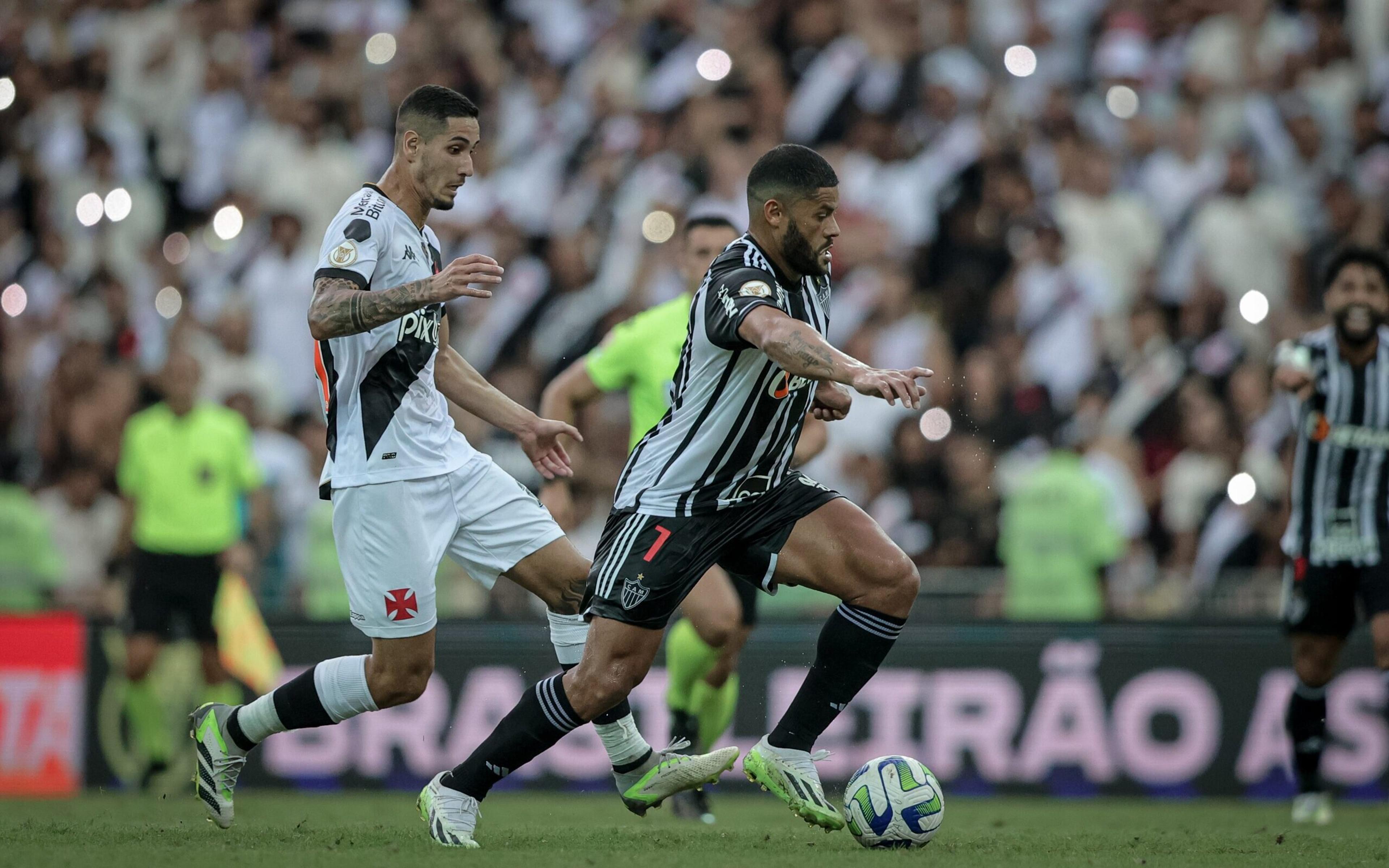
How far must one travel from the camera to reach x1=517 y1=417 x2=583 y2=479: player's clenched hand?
6969mm

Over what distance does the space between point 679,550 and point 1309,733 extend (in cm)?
442

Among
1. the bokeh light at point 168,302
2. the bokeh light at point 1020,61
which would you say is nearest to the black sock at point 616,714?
the bokeh light at point 168,302

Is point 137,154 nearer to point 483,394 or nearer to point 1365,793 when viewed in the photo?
point 483,394

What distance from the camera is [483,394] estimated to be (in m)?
7.12

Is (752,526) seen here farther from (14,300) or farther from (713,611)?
(14,300)

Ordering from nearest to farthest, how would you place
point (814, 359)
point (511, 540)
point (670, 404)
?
point (814, 359), point (511, 540), point (670, 404)

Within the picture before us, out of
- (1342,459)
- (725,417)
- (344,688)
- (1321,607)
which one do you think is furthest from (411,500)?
(1342,459)

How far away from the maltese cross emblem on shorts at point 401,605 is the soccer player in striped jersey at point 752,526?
1.89 feet

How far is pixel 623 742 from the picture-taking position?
6.97 metres

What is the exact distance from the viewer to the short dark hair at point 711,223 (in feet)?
29.1

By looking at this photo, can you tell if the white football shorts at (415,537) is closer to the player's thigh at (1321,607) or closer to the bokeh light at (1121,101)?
the player's thigh at (1321,607)

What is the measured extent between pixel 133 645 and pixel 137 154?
6.57 metres

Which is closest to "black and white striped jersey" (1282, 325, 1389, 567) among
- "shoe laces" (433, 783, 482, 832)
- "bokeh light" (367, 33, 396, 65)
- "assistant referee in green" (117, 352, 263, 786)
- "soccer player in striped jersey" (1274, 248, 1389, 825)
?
"soccer player in striped jersey" (1274, 248, 1389, 825)

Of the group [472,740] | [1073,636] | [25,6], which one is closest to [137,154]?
[25,6]
